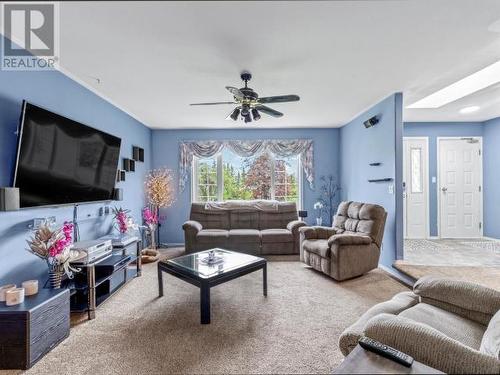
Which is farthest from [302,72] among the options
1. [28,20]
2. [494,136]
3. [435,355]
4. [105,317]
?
[494,136]

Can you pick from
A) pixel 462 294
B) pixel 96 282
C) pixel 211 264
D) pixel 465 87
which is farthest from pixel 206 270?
pixel 465 87

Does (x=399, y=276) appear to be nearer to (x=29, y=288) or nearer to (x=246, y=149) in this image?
(x=246, y=149)

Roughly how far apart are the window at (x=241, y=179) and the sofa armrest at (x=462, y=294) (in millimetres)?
3896

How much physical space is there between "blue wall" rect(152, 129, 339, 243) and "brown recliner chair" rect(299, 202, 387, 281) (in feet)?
5.73

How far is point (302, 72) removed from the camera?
2816 mm

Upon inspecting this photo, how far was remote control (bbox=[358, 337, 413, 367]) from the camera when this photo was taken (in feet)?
3.34

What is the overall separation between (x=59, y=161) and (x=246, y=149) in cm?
349

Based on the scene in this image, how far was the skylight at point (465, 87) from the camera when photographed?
314cm

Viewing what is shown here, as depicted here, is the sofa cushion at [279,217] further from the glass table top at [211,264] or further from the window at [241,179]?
the glass table top at [211,264]

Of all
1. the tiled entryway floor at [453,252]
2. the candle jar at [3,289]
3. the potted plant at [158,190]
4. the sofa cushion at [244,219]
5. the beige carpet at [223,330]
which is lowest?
the beige carpet at [223,330]

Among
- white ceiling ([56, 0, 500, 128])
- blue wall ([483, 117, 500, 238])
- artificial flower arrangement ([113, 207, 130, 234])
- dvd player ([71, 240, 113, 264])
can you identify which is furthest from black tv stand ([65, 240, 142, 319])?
blue wall ([483, 117, 500, 238])

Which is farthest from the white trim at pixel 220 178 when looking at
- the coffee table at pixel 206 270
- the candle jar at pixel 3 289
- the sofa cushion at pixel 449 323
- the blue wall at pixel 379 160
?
the sofa cushion at pixel 449 323

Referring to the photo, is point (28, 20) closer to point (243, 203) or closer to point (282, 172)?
point (243, 203)

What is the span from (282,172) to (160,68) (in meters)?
3.56
